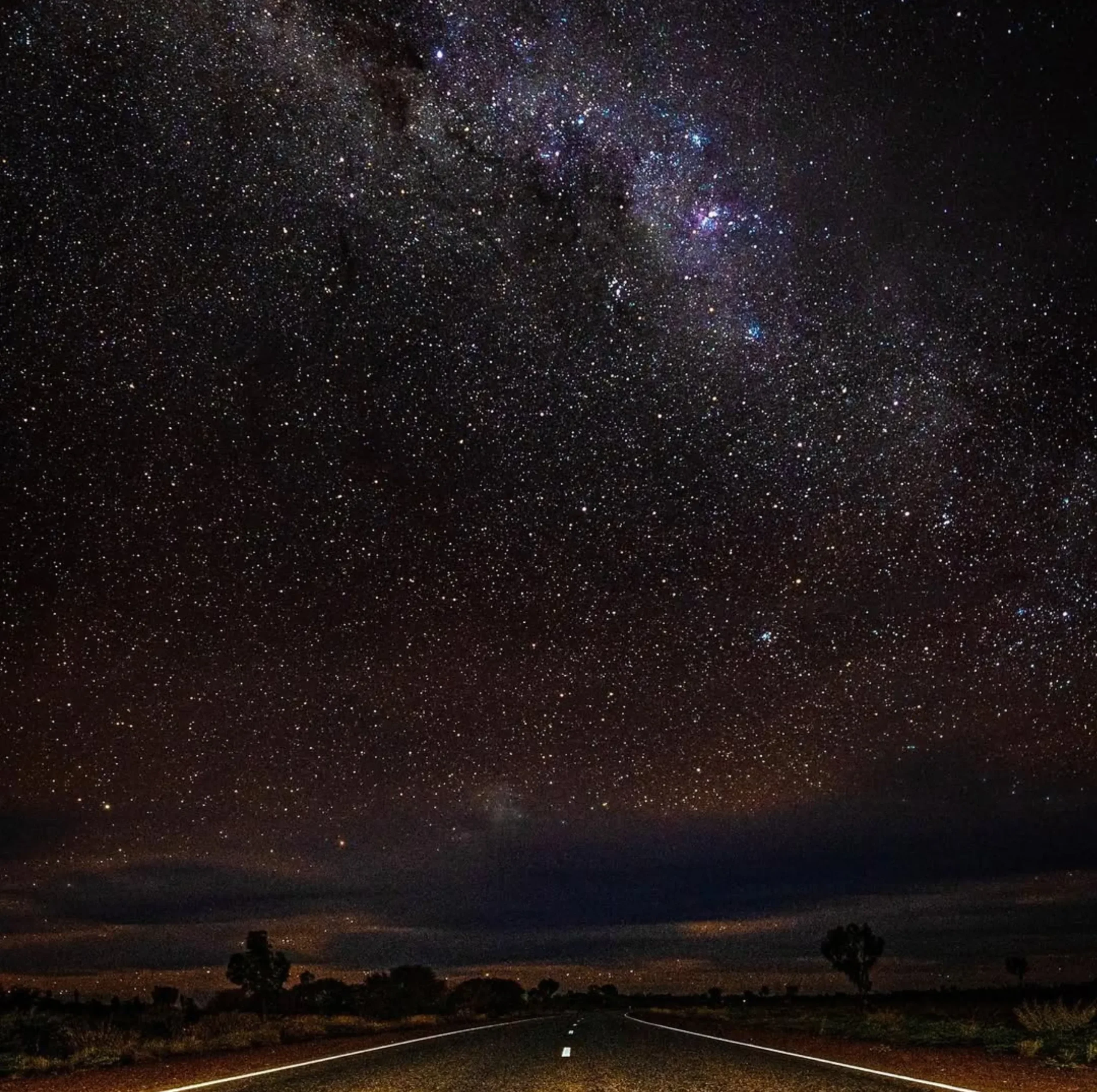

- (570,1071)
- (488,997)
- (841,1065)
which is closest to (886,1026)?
(841,1065)

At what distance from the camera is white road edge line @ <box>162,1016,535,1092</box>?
1165 centimetres

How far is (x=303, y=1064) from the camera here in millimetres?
15516

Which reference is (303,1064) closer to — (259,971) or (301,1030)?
(301,1030)

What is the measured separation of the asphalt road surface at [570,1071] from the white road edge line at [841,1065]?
25 centimetres

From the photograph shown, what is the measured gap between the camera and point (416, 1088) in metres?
11.0

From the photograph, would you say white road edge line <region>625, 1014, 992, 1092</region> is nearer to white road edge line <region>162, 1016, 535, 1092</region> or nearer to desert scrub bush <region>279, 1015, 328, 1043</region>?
white road edge line <region>162, 1016, 535, 1092</region>

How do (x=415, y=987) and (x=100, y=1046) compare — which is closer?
(x=100, y=1046)

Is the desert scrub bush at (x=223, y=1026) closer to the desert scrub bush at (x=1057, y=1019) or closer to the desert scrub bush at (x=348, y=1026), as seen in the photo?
the desert scrub bush at (x=348, y=1026)

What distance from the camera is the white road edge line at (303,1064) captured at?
38.2 ft

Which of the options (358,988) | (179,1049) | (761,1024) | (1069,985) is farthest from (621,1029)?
(1069,985)

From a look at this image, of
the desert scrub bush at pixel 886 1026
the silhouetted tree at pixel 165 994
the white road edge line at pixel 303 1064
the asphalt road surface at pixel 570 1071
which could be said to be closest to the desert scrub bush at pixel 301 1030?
the white road edge line at pixel 303 1064

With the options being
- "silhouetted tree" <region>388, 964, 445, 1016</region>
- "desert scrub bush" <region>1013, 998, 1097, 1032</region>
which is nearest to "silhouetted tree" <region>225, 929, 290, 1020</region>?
"silhouetted tree" <region>388, 964, 445, 1016</region>

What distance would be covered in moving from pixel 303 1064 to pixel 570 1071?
17.0ft

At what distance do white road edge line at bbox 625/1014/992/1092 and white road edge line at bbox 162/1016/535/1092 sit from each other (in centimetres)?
674
